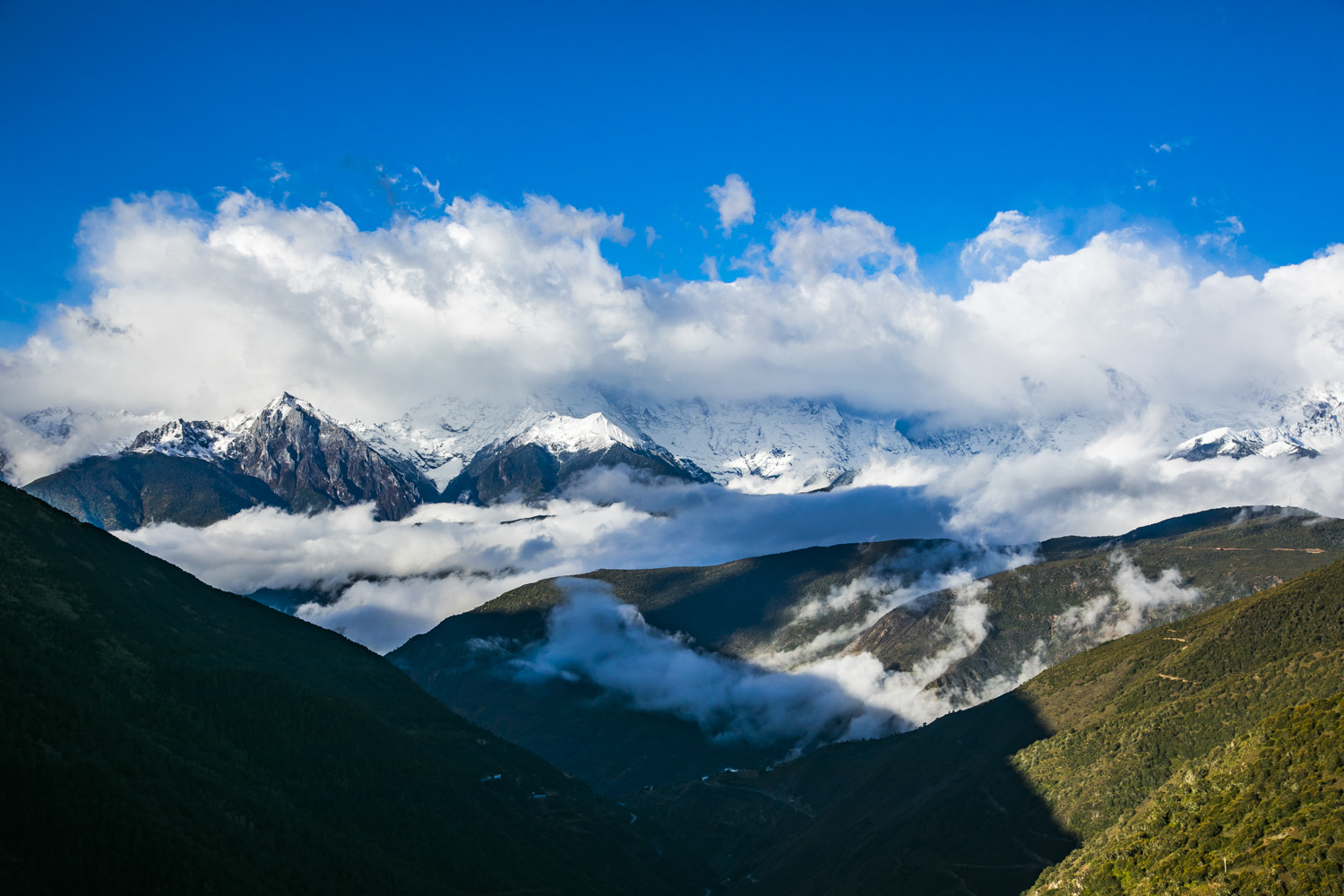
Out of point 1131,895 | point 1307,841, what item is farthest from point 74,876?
point 1307,841

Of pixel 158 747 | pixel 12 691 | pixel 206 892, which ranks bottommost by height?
pixel 206 892

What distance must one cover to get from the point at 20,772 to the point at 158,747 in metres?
40.7

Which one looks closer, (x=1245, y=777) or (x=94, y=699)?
(x=1245, y=777)

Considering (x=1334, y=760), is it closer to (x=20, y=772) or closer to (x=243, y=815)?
(x=243, y=815)

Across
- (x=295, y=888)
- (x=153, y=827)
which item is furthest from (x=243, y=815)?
(x=153, y=827)

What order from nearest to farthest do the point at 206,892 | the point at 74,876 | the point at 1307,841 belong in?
the point at 1307,841 < the point at 74,876 < the point at 206,892

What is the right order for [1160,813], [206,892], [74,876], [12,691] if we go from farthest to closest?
[1160,813]
[12,691]
[206,892]
[74,876]

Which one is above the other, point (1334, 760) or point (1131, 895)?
point (1334, 760)

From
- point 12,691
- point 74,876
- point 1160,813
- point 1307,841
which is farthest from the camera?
point 1160,813

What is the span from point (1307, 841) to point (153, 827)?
617ft

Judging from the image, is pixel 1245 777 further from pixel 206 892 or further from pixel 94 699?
pixel 94 699

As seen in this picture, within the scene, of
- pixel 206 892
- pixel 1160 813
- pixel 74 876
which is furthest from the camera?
pixel 1160 813

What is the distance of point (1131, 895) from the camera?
163125mm

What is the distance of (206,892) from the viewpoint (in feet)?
534
